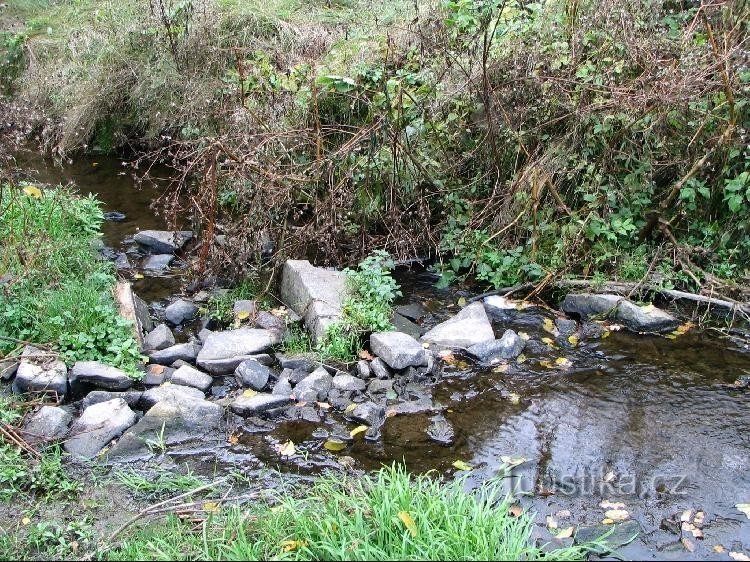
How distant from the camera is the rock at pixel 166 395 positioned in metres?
4.52

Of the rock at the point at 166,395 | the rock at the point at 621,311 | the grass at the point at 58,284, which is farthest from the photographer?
the rock at the point at 621,311

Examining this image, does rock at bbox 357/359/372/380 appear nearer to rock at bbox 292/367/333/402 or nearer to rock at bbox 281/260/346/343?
rock at bbox 292/367/333/402

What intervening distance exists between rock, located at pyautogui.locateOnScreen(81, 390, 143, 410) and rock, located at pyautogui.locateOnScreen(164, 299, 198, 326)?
1280mm

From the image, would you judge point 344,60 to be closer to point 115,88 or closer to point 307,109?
point 307,109

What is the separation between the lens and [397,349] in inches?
199

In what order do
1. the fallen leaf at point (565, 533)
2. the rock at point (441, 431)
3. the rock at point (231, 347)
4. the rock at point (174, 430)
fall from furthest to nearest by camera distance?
1. the rock at point (231, 347)
2. the rock at point (441, 431)
3. the rock at point (174, 430)
4. the fallen leaf at point (565, 533)

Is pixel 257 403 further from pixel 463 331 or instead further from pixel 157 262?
pixel 157 262

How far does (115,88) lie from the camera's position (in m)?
9.95

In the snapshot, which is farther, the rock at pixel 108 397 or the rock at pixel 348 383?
the rock at pixel 348 383

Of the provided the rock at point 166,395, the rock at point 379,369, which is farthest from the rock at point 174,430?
the rock at point 379,369

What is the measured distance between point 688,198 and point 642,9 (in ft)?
5.95

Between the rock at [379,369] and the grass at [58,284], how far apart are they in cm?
165

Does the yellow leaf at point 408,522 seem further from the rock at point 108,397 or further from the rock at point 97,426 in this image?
the rock at point 108,397

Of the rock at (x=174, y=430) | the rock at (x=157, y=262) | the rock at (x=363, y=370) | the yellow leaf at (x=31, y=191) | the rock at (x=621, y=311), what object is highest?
the yellow leaf at (x=31, y=191)
